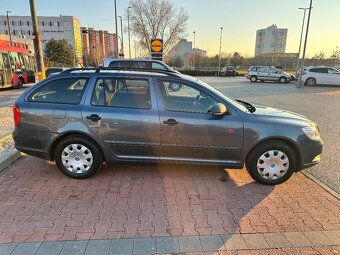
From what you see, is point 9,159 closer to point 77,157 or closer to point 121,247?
point 77,157

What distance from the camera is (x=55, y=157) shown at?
4.03m

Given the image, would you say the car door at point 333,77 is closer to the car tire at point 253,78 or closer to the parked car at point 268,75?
the parked car at point 268,75

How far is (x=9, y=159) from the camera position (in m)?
4.61

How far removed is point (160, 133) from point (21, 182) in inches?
88.2

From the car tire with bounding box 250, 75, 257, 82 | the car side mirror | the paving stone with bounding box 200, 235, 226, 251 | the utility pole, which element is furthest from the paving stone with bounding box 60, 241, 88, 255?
the car tire with bounding box 250, 75, 257, 82

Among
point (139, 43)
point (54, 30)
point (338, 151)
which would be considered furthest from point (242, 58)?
point (338, 151)

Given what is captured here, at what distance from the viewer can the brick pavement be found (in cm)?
284

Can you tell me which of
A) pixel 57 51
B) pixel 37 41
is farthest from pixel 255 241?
pixel 57 51

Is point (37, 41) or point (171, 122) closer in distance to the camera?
point (171, 122)

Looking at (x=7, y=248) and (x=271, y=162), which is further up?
(x=271, y=162)

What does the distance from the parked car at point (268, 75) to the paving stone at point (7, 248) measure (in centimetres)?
2930

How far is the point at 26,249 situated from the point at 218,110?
2.78m

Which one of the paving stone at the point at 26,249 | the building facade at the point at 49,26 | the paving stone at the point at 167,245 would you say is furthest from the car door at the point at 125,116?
the building facade at the point at 49,26

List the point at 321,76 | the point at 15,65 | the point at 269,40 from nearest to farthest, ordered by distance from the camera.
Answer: the point at 15,65, the point at 321,76, the point at 269,40
